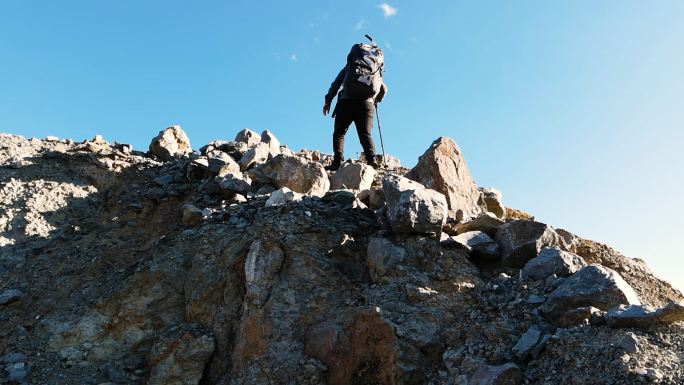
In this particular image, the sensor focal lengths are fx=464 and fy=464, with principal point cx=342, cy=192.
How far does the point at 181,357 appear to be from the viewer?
5883 millimetres

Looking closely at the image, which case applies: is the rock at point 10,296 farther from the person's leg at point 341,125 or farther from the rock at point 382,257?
the person's leg at point 341,125

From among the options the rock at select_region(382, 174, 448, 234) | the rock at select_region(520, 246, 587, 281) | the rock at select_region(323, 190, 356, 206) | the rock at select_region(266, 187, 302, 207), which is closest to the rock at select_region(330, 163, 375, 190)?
the rock at select_region(323, 190, 356, 206)

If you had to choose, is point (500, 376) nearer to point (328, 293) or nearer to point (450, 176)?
point (328, 293)

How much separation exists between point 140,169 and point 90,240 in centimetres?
285

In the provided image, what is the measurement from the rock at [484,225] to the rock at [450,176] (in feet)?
0.92

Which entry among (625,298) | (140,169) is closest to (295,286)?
(625,298)

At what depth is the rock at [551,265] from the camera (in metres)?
5.48

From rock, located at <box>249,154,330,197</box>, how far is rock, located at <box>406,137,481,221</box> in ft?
5.97

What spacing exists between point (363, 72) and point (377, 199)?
2.65m

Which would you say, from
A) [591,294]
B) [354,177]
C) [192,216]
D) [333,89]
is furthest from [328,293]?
[333,89]

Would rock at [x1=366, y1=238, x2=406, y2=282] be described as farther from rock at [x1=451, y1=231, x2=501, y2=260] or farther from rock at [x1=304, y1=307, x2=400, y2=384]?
rock at [x1=451, y1=231, x2=501, y2=260]

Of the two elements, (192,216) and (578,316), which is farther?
(192,216)

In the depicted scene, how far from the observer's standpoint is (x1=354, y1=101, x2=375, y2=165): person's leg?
8930 mm

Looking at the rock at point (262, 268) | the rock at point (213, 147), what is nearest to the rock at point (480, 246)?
the rock at point (262, 268)
